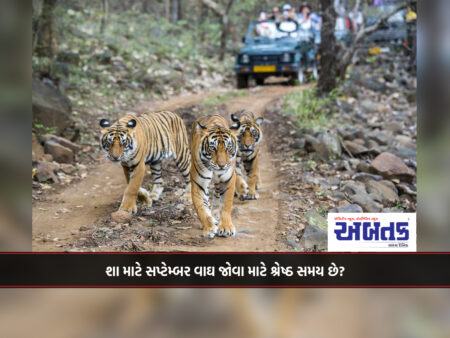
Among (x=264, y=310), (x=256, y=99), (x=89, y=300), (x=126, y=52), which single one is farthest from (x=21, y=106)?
(x=126, y=52)

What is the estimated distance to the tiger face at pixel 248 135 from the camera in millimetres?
5488

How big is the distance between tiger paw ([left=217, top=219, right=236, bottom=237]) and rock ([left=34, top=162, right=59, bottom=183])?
227cm

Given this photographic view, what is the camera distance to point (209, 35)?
1856 centimetres

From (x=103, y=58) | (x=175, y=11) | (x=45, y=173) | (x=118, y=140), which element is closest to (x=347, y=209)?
(x=118, y=140)

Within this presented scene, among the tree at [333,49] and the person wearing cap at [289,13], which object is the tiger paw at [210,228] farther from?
the person wearing cap at [289,13]

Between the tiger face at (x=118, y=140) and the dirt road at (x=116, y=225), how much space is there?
0.53 meters

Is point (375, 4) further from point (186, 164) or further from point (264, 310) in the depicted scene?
point (264, 310)

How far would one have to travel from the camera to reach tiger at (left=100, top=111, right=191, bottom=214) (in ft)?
16.0

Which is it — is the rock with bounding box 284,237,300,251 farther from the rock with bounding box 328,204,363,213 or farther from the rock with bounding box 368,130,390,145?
the rock with bounding box 368,130,390,145

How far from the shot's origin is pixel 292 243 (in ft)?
12.7

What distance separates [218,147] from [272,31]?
28.9 ft

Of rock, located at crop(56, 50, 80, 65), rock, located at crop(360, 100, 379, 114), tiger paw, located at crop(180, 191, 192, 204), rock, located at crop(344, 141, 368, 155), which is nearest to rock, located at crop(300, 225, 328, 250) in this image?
tiger paw, located at crop(180, 191, 192, 204)

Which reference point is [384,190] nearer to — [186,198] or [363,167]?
[363,167]

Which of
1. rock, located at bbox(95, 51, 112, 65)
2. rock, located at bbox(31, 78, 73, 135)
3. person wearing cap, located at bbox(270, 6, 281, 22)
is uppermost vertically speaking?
person wearing cap, located at bbox(270, 6, 281, 22)
